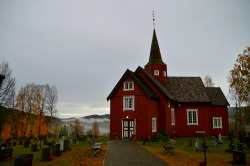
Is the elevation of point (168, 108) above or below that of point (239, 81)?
below

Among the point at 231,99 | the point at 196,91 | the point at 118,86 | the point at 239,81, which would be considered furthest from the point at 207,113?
the point at 118,86

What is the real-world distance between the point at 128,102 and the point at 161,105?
15.3 ft

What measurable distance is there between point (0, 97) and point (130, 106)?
16.5m

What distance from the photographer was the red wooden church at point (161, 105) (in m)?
21.7

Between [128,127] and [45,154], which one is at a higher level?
[128,127]

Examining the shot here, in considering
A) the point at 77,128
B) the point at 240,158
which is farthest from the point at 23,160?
the point at 77,128

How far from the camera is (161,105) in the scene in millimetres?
23766

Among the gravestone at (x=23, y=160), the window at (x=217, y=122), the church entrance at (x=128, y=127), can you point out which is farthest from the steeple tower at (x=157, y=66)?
the gravestone at (x=23, y=160)

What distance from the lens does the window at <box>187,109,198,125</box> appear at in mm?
26969

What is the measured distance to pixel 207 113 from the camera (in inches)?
1066

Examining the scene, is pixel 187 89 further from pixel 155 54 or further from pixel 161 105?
pixel 155 54

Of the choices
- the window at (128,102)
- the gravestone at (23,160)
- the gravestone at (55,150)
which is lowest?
the gravestone at (55,150)

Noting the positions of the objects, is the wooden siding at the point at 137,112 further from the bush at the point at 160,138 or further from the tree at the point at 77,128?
the tree at the point at 77,128

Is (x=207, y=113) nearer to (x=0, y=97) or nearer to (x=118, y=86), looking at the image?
(x=118, y=86)
